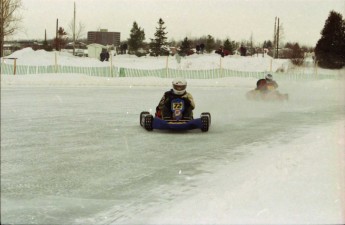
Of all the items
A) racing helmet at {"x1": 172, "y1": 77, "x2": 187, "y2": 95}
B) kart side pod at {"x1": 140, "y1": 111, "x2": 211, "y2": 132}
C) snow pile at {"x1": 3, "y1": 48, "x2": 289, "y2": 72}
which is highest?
snow pile at {"x1": 3, "y1": 48, "x2": 289, "y2": 72}

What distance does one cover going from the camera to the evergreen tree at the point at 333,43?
1796 inches

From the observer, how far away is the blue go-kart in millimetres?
9773

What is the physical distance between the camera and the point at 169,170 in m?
6.45

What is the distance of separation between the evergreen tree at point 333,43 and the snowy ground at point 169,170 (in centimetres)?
3486

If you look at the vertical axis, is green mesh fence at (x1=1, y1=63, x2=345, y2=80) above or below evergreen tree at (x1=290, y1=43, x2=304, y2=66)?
below

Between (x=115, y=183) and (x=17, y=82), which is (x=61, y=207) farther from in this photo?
(x=17, y=82)

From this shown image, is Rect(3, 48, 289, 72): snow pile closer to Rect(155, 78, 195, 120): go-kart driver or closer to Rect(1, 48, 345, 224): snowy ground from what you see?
Rect(1, 48, 345, 224): snowy ground

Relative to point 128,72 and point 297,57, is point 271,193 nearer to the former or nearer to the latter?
point 128,72

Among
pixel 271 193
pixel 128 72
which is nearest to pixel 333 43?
pixel 128 72

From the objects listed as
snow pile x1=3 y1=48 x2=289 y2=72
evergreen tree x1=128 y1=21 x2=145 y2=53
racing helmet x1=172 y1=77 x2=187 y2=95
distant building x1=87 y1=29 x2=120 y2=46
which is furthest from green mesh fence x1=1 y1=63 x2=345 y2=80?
distant building x1=87 y1=29 x2=120 y2=46

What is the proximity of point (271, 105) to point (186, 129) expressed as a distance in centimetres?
637

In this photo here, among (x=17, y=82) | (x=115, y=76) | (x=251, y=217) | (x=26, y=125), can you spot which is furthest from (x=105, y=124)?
(x=115, y=76)

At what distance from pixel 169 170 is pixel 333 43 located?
42.5 m

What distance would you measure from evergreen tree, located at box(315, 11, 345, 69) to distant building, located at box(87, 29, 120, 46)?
1780 inches
